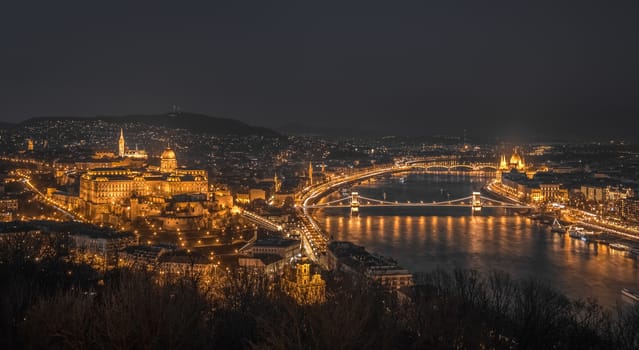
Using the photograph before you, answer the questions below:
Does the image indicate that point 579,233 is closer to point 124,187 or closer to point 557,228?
point 557,228

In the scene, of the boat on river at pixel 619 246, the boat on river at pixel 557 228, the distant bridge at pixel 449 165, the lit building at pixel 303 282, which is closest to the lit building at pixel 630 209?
the boat on river at pixel 557 228

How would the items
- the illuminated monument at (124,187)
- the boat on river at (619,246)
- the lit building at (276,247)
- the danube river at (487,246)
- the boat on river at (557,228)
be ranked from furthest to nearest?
the illuminated monument at (124,187), the boat on river at (557,228), the boat on river at (619,246), the lit building at (276,247), the danube river at (487,246)

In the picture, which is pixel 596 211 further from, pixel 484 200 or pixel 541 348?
pixel 541 348

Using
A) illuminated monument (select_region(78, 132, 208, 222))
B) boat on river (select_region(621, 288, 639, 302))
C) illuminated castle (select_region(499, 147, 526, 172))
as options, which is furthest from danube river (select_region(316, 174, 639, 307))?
illuminated castle (select_region(499, 147, 526, 172))

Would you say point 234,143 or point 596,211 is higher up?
point 234,143

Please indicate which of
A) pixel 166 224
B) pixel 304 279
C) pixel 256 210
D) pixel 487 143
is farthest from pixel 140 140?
pixel 487 143

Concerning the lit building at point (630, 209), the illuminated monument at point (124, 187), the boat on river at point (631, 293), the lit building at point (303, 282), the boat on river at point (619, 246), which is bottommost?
the boat on river at point (631, 293)

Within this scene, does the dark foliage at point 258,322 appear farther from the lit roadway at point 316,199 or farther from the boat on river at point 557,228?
the boat on river at point 557,228

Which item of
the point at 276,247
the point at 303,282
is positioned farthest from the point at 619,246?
the point at 303,282
